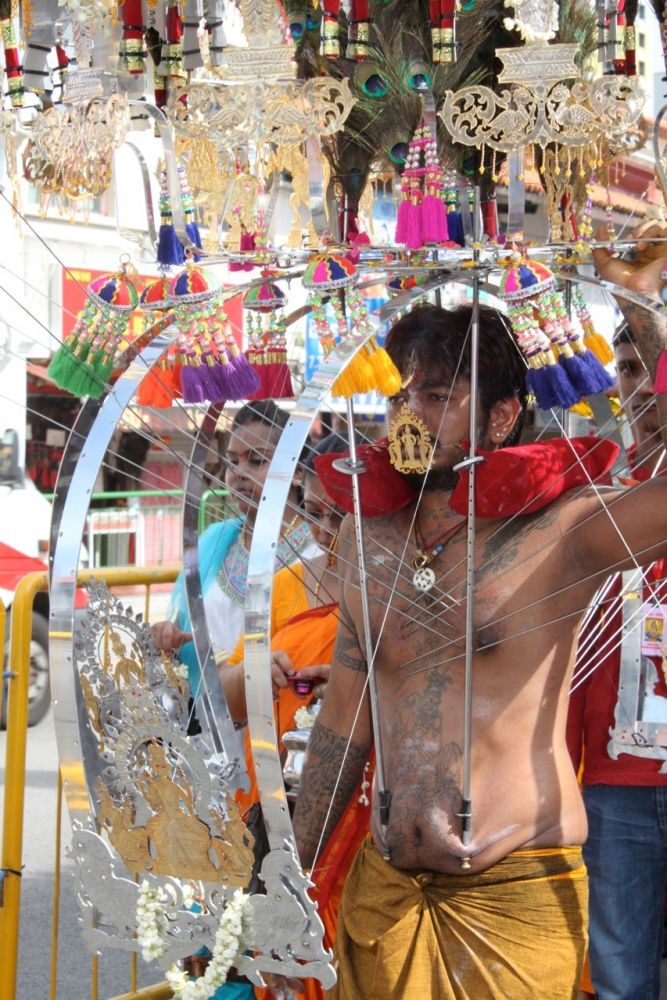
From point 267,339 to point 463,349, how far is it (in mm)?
439

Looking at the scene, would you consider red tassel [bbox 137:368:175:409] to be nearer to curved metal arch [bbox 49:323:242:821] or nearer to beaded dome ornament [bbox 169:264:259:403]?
curved metal arch [bbox 49:323:242:821]

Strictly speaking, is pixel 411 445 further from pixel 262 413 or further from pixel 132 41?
pixel 262 413

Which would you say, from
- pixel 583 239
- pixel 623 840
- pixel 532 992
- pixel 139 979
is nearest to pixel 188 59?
pixel 583 239

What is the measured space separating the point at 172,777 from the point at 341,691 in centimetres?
54

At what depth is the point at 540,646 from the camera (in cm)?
269

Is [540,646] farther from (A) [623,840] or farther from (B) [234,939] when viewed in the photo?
(A) [623,840]

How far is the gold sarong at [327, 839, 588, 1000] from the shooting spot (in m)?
2.58

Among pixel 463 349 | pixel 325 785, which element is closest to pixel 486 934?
pixel 325 785

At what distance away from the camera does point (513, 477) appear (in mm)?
2625

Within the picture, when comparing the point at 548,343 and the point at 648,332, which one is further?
the point at 648,332

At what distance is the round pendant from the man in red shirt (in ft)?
2.69

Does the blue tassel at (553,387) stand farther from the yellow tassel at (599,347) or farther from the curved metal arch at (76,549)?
the curved metal arch at (76,549)

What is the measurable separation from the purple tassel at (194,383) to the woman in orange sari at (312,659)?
44 centimetres

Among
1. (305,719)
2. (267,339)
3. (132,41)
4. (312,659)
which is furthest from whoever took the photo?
(312,659)
